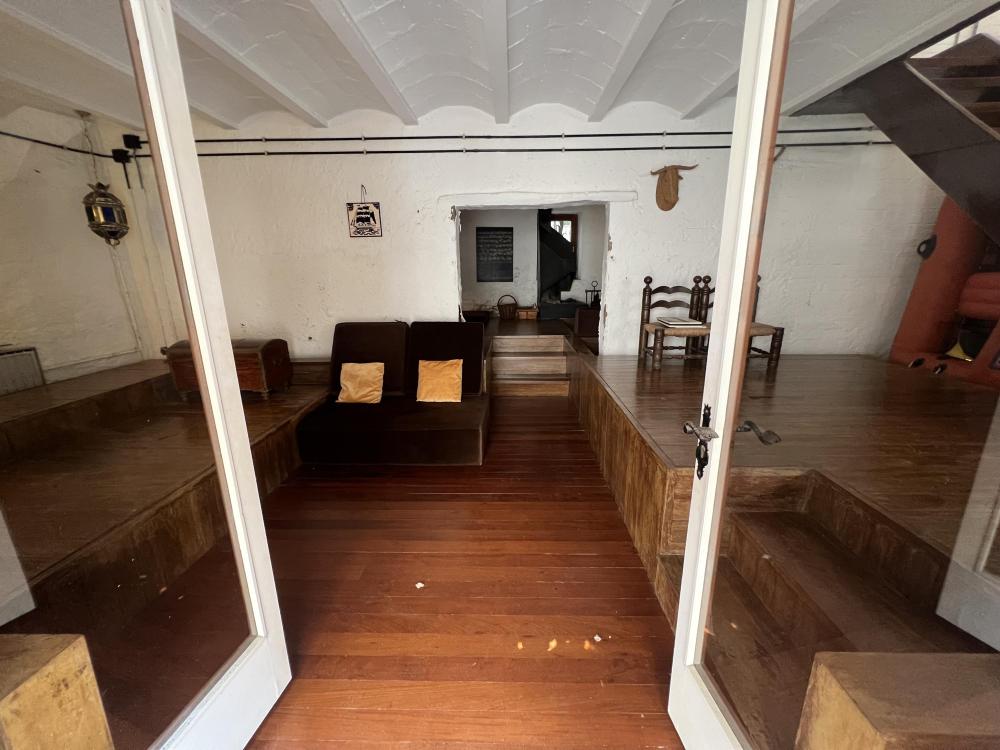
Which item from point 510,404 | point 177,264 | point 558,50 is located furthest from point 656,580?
point 558,50

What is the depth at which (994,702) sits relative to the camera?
26.7 inches

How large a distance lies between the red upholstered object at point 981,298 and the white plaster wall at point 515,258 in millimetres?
5855

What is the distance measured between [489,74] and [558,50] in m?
0.51

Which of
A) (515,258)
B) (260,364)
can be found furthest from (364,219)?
(515,258)

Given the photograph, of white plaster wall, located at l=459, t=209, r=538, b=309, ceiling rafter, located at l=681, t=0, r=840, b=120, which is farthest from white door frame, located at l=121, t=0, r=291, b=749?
white plaster wall, located at l=459, t=209, r=538, b=309

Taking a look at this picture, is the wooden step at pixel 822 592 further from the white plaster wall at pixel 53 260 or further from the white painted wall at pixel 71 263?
the white plaster wall at pixel 53 260

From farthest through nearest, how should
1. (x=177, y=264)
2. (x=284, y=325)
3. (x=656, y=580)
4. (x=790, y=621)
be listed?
(x=284, y=325) → (x=656, y=580) → (x=790, y=621) → (x=177, y=264)

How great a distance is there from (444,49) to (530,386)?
3.12 meters

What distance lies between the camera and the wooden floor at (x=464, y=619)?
4.27 ft

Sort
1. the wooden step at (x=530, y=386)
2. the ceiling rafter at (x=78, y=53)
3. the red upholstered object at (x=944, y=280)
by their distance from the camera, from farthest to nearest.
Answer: the wooden step at (x=530, y=386), the red upholstered object at (x=944, y=280), the ceiling rafter at (x=78, y=53)

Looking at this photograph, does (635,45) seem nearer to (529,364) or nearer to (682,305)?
(682,305)

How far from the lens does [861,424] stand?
7.56 ft

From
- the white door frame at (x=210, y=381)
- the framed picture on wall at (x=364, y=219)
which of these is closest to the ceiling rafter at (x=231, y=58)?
the framed picture on wall at (x=364, y=219)

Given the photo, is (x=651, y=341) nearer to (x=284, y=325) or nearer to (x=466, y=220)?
(x=284, y=325)
